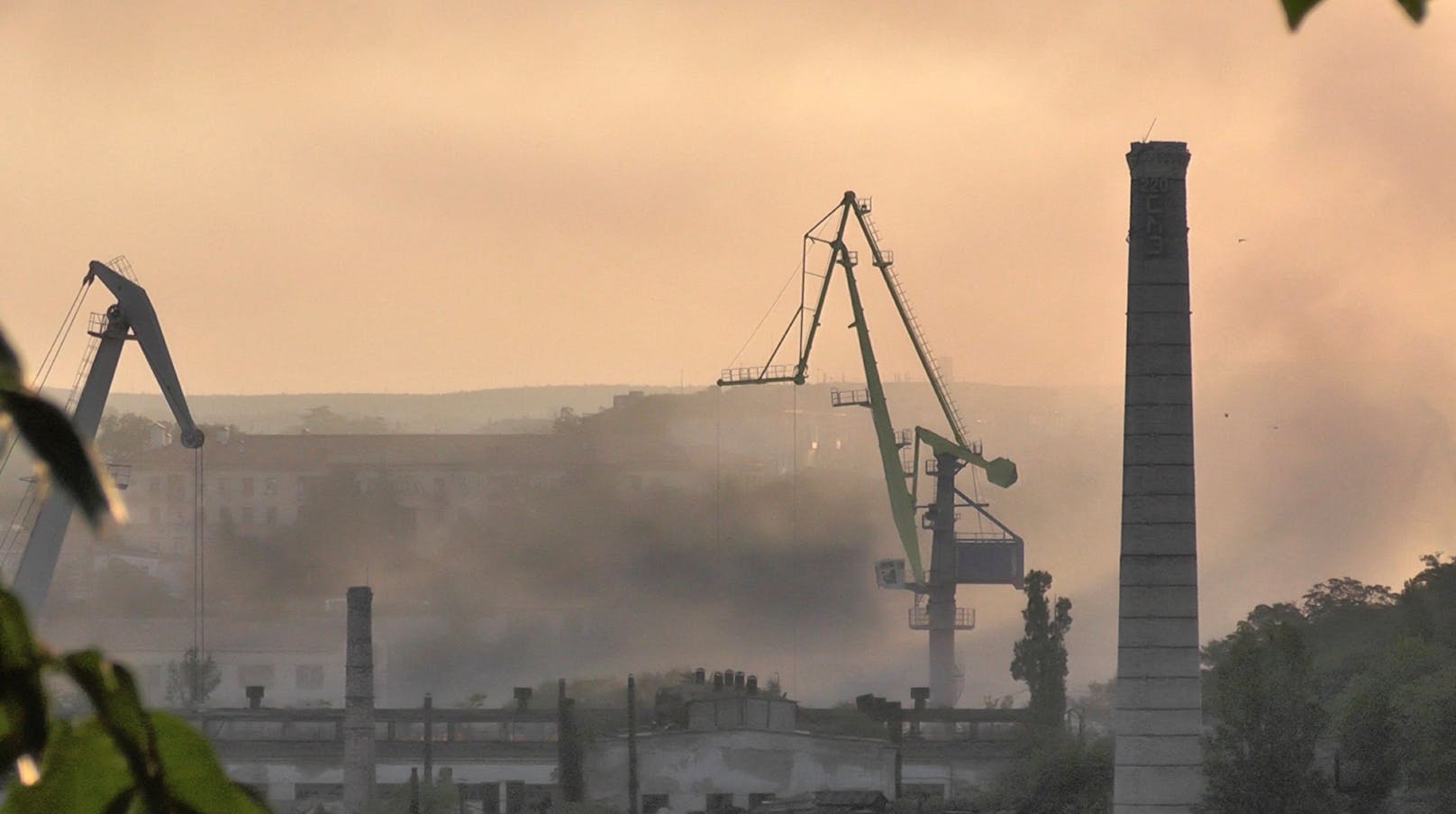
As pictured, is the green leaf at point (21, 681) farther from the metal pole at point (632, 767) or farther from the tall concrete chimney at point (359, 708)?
the tall concrete chimney at point (359, 708)

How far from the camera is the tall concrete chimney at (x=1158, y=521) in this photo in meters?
39.6

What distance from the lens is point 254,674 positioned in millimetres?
95688

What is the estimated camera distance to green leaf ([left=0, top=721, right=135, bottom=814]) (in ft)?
3.48

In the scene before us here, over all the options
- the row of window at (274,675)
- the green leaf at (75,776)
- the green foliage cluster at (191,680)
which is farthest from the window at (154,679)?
the green leaf at (75,776)

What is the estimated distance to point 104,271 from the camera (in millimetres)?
51688

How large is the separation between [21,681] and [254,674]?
97119 mm

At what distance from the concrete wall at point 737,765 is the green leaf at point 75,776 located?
55.8m

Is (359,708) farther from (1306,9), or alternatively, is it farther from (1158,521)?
(1306,9)

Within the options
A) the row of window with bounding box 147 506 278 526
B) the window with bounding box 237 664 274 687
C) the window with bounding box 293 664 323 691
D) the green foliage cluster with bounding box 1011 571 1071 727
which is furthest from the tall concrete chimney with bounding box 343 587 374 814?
the row of window with bounding box 147 506 278 526

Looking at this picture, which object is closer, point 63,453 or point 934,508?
point 63,453

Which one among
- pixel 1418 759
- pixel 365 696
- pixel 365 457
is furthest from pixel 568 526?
pixel 1418 759

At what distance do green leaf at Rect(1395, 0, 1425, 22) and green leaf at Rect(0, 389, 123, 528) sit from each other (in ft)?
2.13

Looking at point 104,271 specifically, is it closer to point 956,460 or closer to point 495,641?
point 956,460

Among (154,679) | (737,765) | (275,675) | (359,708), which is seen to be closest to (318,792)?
(359,708)
